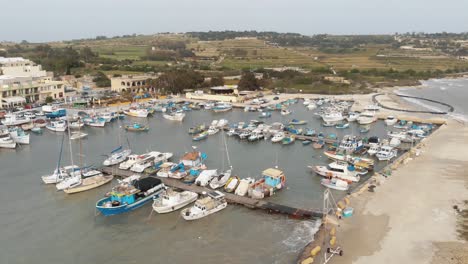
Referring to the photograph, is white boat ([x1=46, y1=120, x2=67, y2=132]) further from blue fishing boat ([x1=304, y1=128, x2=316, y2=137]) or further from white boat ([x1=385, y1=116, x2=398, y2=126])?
white boat ([x1=385, y1=116, x2=398, y2=126])

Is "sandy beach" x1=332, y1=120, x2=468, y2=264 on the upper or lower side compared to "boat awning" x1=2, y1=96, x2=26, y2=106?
lower

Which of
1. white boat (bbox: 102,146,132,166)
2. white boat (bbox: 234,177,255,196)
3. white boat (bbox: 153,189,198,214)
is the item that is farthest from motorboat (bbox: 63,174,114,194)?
white boat (bbox: 234,177,255,196)

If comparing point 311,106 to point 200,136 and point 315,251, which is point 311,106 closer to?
point 200,136

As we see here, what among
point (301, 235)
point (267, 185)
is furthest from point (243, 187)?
point (301, 235)

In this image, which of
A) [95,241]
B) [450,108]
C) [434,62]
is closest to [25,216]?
[95,241]

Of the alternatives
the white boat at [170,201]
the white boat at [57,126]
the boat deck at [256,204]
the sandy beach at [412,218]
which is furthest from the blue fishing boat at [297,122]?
the white boat at [57,126]
